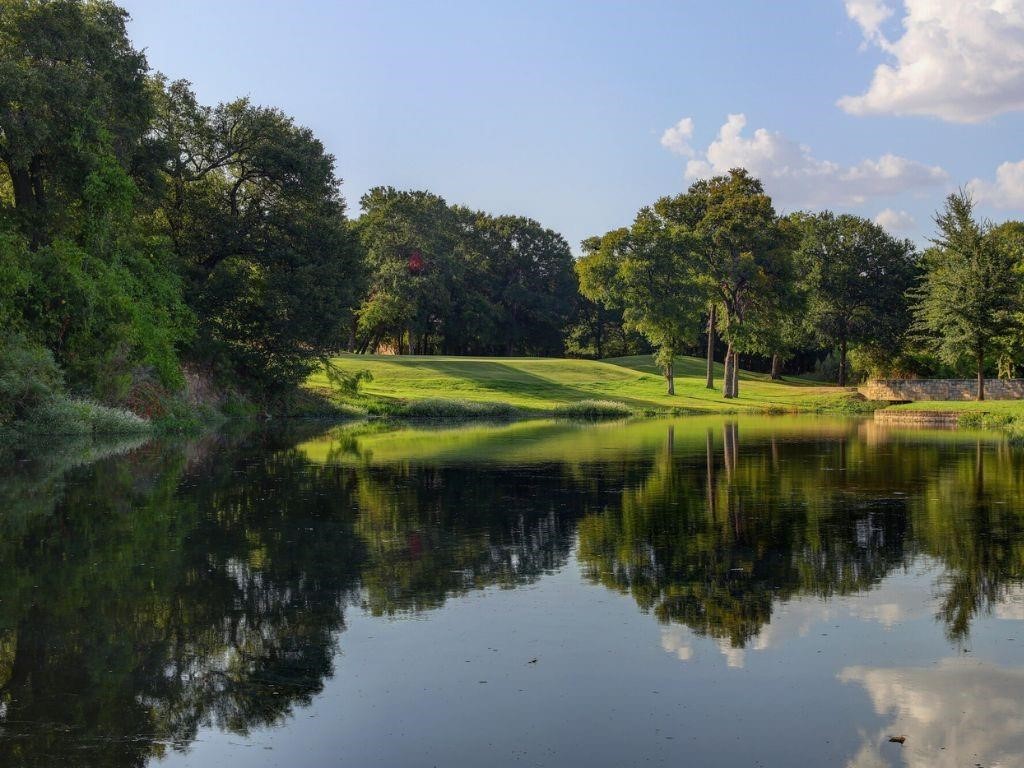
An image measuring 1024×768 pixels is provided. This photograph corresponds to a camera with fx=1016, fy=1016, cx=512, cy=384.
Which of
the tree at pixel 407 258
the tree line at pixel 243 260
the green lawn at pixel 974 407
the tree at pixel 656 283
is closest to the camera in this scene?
the tree line at pixel 243 260

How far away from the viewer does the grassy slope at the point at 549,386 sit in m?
61.4

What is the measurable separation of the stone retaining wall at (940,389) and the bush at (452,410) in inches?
1109

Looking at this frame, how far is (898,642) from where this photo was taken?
28.9 ft

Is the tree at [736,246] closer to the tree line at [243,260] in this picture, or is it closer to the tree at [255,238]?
the tree line at [243,260]

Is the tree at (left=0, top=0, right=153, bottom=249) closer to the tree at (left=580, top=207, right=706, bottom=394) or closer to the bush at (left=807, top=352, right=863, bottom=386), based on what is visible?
the tree at (left=580, top=207, right=706, bottom=394)

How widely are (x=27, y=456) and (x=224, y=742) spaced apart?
69.3ft

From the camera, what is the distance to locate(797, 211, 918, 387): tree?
79.0 metres

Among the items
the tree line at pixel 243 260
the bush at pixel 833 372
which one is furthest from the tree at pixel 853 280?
the bush at pixel 833 372

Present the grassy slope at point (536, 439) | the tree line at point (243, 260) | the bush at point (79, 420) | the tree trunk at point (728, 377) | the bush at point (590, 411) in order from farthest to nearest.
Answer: the tree trunk at point (728, 377), the bush at point (590, 411), the tree line at point (243, 260), the bush at point (79, 420), the grassy slope at point (536, 439)

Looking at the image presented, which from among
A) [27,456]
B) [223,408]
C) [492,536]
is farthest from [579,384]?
[492,536]

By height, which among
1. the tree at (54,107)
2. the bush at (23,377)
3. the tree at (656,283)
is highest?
the tree at (54,107)

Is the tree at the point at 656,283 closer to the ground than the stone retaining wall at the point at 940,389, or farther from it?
farther from it

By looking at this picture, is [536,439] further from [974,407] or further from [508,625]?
[974,407]

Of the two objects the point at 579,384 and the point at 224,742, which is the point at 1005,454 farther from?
the point at 579,384
